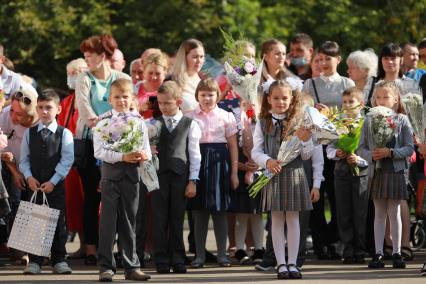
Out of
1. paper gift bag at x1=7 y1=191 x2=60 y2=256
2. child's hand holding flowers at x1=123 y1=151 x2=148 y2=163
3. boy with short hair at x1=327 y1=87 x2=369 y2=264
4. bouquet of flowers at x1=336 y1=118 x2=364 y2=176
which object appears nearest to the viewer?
child's hand holding flowers at x1=123 y1=151 x2=148 y2=163

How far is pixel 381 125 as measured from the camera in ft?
45.0

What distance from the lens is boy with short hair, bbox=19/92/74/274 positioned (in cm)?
1318

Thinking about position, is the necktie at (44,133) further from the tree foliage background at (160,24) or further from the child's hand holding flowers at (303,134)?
the tree foliage background at (160,24)

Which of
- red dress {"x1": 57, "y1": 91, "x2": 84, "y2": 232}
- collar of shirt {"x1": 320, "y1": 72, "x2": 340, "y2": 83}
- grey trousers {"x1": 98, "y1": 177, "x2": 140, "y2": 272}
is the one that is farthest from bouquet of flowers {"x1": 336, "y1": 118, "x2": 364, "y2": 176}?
red dress {"x1": 57, "y1": 91, "x2": 84, "y2": 232}

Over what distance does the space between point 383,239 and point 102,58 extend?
3.74 meters

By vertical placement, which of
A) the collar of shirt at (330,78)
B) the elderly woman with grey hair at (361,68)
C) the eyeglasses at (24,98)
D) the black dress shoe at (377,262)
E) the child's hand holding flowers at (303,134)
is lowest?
the black dress shoe at (377,262)

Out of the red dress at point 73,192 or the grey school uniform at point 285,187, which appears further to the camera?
the red dress at point 73,192

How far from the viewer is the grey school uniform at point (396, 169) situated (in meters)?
13.7

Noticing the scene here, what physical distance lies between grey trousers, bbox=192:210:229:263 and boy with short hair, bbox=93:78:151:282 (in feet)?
Answer: 4.89

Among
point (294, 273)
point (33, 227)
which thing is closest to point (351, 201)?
point (294, 273)

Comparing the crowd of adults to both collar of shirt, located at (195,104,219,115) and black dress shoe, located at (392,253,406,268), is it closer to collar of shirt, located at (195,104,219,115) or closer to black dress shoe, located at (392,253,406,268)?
collar of shirt, located at (195,104,219,115)

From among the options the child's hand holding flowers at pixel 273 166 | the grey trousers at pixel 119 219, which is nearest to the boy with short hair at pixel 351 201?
the child's hand holding flowers at pixel 273 166

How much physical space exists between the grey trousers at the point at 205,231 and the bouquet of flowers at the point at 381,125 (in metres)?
1.81

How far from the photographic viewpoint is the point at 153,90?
14.6 metres
